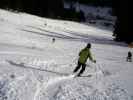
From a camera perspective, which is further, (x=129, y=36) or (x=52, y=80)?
(x=129, y=36)

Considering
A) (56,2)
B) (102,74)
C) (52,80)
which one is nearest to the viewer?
(52,80)

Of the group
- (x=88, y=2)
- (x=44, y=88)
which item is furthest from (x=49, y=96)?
(x=88, y=2)

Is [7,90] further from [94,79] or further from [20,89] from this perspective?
[94,79]

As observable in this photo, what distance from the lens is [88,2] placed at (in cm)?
10494

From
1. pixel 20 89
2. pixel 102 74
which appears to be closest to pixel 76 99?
pixel 20 89

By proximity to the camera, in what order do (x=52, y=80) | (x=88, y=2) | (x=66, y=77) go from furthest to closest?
(x=88, y=2), (x=66, y=77), (x=52, y=80)

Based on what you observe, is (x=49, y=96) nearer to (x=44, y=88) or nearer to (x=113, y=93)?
(x=44, y=88)

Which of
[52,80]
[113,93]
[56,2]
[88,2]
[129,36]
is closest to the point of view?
[113,93]

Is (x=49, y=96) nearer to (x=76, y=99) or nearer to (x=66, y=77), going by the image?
(x=76, y=99)

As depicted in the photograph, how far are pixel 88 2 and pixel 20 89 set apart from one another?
93902mm

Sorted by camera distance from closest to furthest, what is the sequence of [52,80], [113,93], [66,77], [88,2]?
1. [113,93]
2. [52,80]
3. [66,77]
4. [88,2]

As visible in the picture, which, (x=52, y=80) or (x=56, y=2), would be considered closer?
(x=52, y=80)

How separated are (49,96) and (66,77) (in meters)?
3.48

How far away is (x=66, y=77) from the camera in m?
16.1
